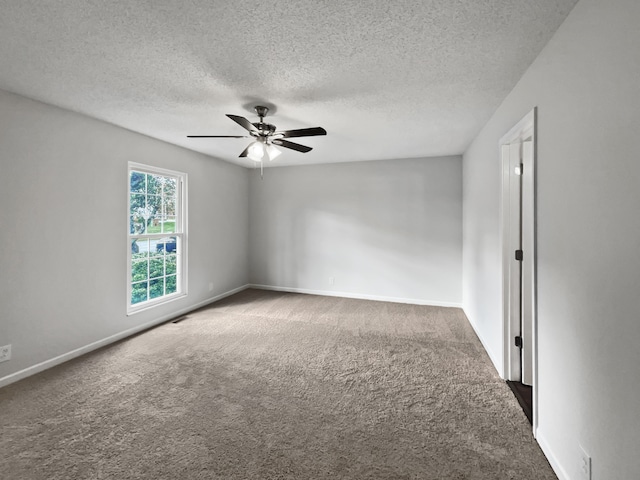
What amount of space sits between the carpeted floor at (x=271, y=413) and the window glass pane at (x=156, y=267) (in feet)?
2.87

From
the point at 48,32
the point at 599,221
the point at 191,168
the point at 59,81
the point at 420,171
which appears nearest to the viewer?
the point at 599,221

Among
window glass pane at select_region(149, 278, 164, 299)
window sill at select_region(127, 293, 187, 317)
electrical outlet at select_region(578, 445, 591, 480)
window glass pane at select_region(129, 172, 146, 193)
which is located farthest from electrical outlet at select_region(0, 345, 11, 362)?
electrical outlet at select_region(578, 445, 591, 480)

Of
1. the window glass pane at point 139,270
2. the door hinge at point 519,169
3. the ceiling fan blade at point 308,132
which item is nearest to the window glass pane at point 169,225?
the window glass pane at point 139,270

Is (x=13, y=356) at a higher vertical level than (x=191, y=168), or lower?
lower

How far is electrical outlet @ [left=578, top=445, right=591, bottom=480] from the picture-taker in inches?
53.2

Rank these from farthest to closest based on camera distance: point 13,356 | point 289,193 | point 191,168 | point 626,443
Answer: point 289,193 → point 191,168 → point 13,356 → point 626,443

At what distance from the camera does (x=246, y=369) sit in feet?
9.33

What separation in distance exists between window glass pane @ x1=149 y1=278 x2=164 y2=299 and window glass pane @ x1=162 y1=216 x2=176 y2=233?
2.32 ft

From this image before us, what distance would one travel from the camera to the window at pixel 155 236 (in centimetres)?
383

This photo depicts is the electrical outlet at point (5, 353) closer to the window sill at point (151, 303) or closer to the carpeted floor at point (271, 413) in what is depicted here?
the carpeted floor at point (271, 413)

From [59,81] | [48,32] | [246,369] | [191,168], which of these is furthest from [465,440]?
[191,168]

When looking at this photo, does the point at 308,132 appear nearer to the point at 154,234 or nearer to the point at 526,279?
the point at 526,279

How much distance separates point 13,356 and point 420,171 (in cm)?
542

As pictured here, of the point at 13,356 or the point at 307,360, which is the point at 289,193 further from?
the point at 13,356
